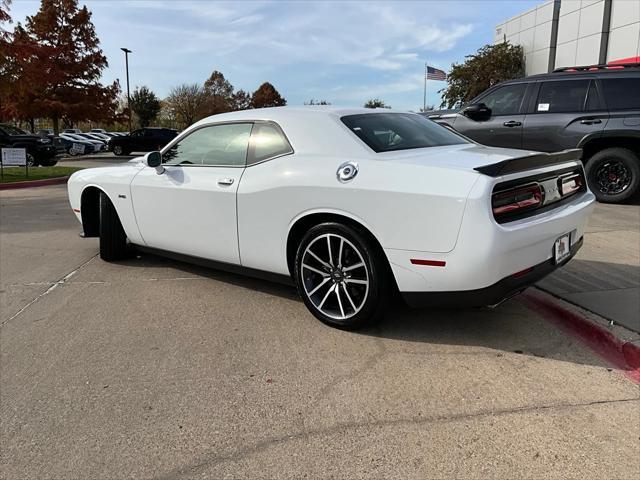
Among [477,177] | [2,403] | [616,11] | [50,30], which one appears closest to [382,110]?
[477,177]

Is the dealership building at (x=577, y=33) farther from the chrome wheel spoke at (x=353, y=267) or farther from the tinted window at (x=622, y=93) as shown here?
the chrome wheel spoke at (x=353, y=267)

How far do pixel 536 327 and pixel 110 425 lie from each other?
2.85 m

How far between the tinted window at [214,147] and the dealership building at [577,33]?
1858 cm

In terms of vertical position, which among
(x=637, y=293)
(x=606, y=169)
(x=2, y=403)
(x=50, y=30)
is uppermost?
(x=50, y=30)

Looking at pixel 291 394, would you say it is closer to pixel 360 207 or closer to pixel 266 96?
pixel 360 207

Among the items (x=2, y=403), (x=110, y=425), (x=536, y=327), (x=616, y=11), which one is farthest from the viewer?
(x=616, y=11)

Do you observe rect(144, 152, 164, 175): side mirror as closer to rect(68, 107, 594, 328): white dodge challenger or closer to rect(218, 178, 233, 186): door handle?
rect(68, 107, 594, 328): white dodge challenger

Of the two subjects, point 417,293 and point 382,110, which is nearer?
point 417,293

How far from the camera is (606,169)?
8.16 metres

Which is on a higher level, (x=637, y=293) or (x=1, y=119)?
(x=1, y=119)

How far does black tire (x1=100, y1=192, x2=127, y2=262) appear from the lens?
5.31m

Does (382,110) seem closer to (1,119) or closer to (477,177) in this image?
(477,177)

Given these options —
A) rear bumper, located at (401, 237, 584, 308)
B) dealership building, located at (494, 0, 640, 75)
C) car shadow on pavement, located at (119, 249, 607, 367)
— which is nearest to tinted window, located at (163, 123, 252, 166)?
car shadow on pavement, located at (119, 249, 607, 367)

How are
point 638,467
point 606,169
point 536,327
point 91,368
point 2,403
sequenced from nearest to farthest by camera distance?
point 638,467 < point 2,403 < point 91,368 < point 536,327 < point 606,169
